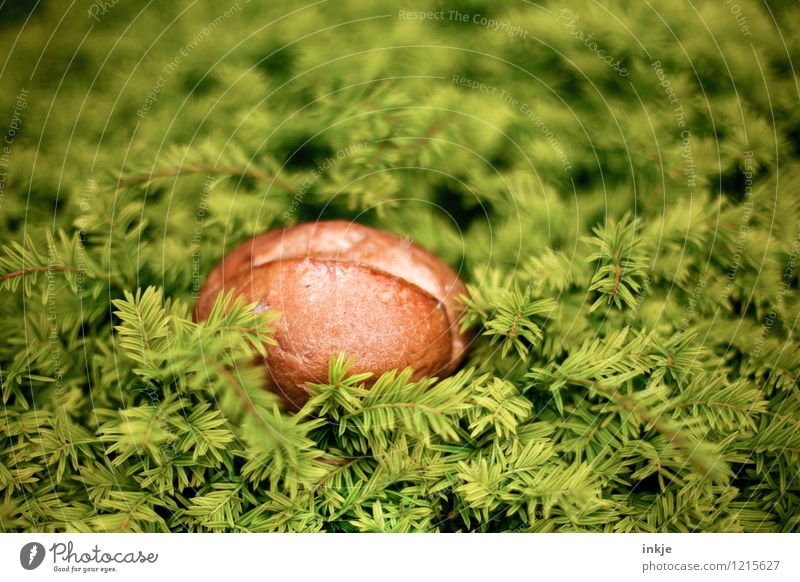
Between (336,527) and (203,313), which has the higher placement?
(203,313)

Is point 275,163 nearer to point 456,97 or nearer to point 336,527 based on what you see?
point 456,97

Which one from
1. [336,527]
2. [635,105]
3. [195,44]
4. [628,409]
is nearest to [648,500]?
[628,409]
